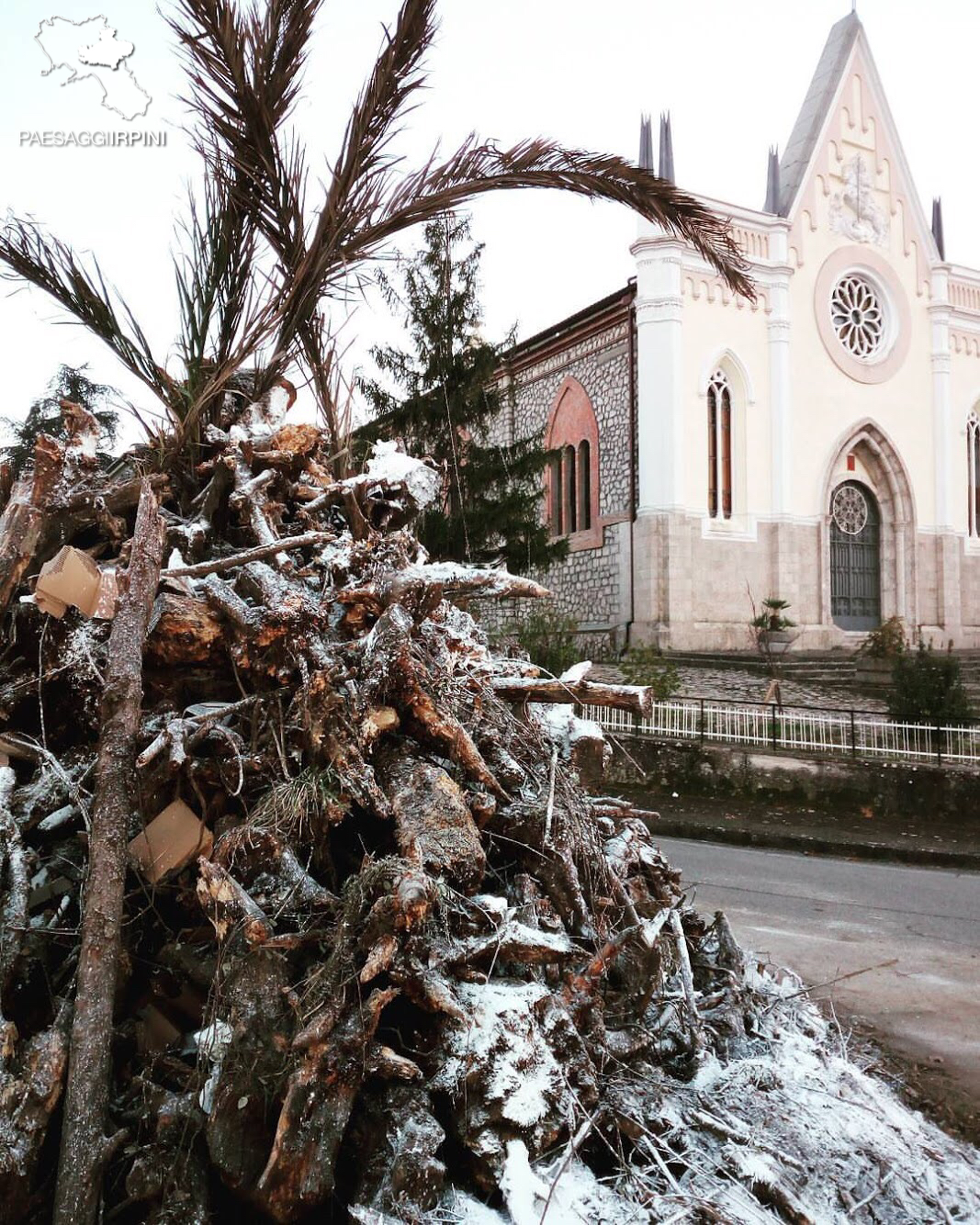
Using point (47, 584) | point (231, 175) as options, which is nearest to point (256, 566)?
point (47, 584)

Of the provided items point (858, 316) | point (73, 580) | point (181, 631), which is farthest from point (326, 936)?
point (858, 316)

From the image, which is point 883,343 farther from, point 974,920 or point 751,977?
point 751,977

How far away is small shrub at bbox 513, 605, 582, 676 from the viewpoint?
45.9 ft

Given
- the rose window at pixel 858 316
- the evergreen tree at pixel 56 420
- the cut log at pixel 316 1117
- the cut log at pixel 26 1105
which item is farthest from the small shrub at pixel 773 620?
the cut log at pixel 26 1105

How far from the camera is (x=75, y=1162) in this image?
1978mm

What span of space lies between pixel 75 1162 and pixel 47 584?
140 cm

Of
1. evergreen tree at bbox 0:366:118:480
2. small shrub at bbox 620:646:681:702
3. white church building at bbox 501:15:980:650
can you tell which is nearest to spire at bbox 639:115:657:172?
white church building at bbox 501:15:980:650

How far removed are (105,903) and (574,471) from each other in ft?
68.7

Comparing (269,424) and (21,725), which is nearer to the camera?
(21,725)

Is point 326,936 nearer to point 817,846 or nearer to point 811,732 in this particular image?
point 817,846

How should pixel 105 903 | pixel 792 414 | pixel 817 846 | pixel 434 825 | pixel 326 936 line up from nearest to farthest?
pixel 105 903
pixel 326 936
pixel 434 825
pixel 817 846
pixel 792 414

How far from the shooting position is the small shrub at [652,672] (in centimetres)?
1445

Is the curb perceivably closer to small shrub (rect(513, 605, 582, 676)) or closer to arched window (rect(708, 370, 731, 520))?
small shrub (rect(513, 605, 582, 676))

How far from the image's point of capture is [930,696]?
12602 mm
